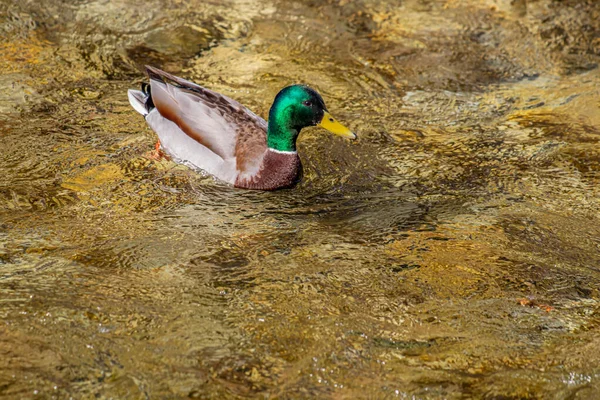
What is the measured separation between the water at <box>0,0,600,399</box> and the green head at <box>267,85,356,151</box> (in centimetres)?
36

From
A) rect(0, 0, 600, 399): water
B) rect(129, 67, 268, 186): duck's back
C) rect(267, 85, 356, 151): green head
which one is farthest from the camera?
rect(129, 67, 268, 186): duck's back

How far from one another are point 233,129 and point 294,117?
53cm

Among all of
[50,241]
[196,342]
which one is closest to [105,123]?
[50,241]

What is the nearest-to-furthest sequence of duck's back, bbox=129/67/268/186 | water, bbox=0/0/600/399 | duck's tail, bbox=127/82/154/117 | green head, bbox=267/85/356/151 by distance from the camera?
water, bbox=0/0/600/399
green head, bbox=267/85/356/151
duck's back, bbox=129/67/268/186
duck's tail, bbox=127/82/154/117

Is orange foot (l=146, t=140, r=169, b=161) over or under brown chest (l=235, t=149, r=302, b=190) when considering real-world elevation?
under

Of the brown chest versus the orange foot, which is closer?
the brown chest

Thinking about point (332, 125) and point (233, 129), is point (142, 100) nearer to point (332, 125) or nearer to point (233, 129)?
point (233, 129)

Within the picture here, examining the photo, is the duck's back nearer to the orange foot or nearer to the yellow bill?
the orange foot

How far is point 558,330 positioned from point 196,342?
1965mm

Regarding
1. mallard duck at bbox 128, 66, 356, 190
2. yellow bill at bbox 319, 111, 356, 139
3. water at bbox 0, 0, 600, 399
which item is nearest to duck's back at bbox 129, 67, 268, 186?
mallard duck at bbox 128, 66, 356, 190

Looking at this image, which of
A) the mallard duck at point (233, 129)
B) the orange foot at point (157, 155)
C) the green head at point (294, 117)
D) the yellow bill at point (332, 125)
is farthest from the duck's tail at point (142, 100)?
the yellow bill at point (332, 125)

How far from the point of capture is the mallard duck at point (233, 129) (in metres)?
5.98

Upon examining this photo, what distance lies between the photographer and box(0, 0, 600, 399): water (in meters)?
4.00

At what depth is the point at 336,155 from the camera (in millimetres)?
6465
